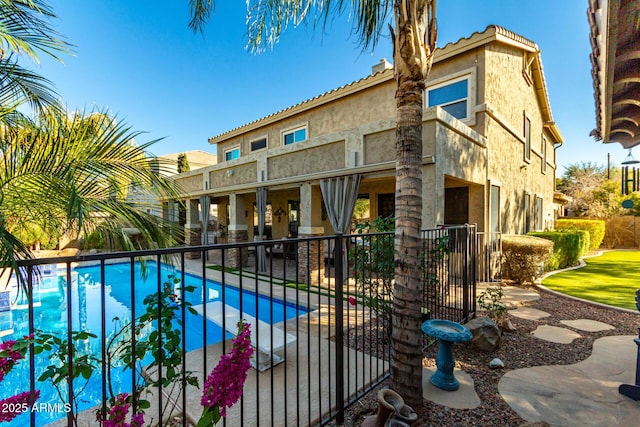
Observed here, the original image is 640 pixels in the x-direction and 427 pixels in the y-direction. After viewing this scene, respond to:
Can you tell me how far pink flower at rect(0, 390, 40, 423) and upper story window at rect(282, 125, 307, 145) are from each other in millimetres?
12007

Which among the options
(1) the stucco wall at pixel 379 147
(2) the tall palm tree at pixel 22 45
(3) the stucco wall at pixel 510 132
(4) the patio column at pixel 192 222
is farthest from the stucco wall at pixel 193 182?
(3) the stucco wall at pixel 510 132

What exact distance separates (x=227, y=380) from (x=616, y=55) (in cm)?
659

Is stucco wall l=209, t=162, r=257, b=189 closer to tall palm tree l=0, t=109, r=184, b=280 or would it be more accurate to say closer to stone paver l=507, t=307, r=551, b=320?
tall palm tree l=0, t=109, r=184, b=280

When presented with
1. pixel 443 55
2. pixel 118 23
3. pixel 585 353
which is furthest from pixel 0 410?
pixel 443 55

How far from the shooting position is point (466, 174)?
7.82 m

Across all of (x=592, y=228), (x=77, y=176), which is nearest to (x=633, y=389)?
(x=77, y=176)

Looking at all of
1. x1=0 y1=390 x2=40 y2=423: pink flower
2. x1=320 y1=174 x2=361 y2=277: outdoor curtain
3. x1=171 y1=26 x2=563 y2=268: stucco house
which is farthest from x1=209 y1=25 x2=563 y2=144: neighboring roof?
x1=0 y1=390 x2=40 y2=423: pink flower

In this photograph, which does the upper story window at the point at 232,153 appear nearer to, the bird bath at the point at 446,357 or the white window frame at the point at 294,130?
the white window frame at the point at 294,130

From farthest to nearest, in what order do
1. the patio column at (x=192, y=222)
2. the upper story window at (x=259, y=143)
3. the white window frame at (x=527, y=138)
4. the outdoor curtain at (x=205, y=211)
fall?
1. the upper story window at (x=259, y=143)
2. the patio column at (x=192, y=222)
3. the outdoor curtain at (x=205, y=211)
4. the white window frame at (x=527, y=138)

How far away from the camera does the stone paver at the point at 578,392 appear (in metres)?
2.77

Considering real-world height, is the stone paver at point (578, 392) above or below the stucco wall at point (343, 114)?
below

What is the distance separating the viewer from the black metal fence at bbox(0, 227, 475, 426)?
62.7 inches

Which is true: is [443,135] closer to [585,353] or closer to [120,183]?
[585,353]

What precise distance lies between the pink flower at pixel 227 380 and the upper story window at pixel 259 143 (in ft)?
45.7
